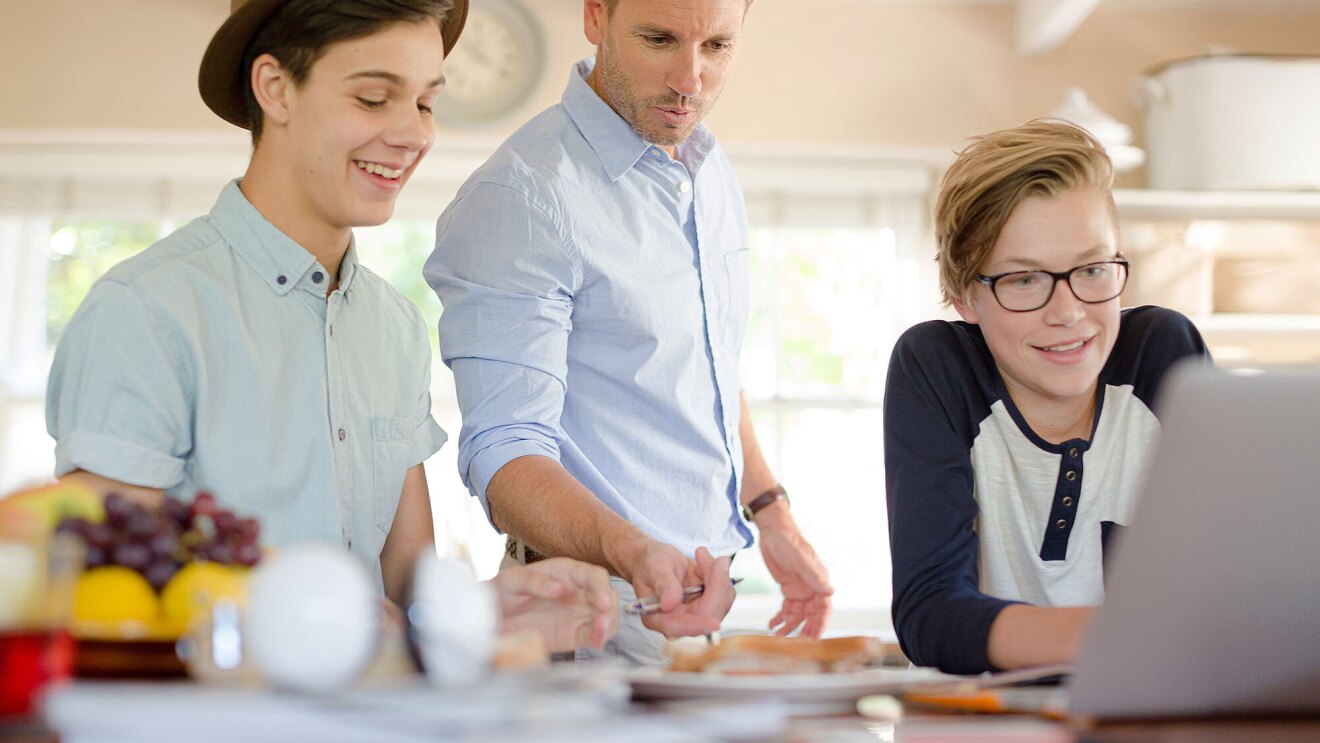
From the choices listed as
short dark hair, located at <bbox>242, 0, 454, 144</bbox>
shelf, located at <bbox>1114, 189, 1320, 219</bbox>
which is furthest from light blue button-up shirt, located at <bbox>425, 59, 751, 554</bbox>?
shelf, located at <bbox>1114, 189, 1320, 219</bbox>

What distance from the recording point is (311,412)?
142 centimetres

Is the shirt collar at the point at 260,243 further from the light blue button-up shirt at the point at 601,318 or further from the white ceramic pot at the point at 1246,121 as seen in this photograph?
the white ceramic pot at the point at 1246,121

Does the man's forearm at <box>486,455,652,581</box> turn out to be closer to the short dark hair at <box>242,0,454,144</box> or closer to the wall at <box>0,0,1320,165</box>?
the short dark hair at <box>242,0,454,144</box>

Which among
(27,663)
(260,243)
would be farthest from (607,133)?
(27,663)

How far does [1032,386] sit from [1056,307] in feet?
0.39

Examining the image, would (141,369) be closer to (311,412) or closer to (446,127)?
(311,412)

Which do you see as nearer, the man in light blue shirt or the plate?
the plate

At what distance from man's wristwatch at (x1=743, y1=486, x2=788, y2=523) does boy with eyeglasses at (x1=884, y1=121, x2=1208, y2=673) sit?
65cm

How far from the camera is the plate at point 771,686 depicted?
762mm

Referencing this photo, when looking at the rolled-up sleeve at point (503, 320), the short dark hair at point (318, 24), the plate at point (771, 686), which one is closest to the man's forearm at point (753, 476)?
the rolled-up sleeve at point (503, 320)

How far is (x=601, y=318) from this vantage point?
180 cm

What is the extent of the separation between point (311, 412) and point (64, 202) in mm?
3549

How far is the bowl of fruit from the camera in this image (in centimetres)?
68

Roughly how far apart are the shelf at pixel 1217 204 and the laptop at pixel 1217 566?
12.0 feet
